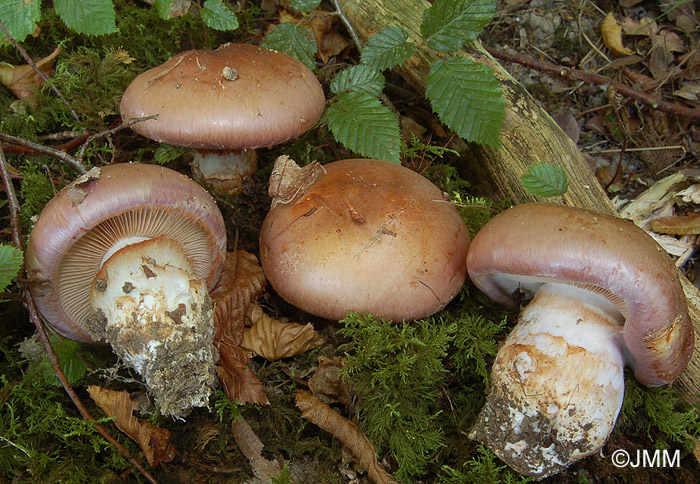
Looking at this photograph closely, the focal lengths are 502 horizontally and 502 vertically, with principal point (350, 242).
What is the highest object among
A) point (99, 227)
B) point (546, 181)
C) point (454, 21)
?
point (454, 21)

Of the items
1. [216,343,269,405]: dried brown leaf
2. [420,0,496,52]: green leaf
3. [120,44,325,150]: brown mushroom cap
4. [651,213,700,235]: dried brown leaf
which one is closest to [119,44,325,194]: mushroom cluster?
[120,44,325,150]: brown mushroom cap

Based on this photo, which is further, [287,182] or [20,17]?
[20,17]

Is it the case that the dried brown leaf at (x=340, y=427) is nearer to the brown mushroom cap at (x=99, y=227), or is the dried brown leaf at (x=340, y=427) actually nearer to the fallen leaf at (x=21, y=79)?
the brown mushroom cap at (x=99, y=227)

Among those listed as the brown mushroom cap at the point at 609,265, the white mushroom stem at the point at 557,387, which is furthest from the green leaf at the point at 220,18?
the white mushroom stem at the point at 557,387

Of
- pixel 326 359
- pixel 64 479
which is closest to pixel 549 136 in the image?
pixel 326 359

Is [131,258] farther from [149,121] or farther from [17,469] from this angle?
[17,469]

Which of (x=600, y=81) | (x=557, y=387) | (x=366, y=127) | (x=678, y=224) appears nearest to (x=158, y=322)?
(x=366, y=127)

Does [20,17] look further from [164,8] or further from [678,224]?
[678,224]

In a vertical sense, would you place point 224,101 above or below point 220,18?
below
